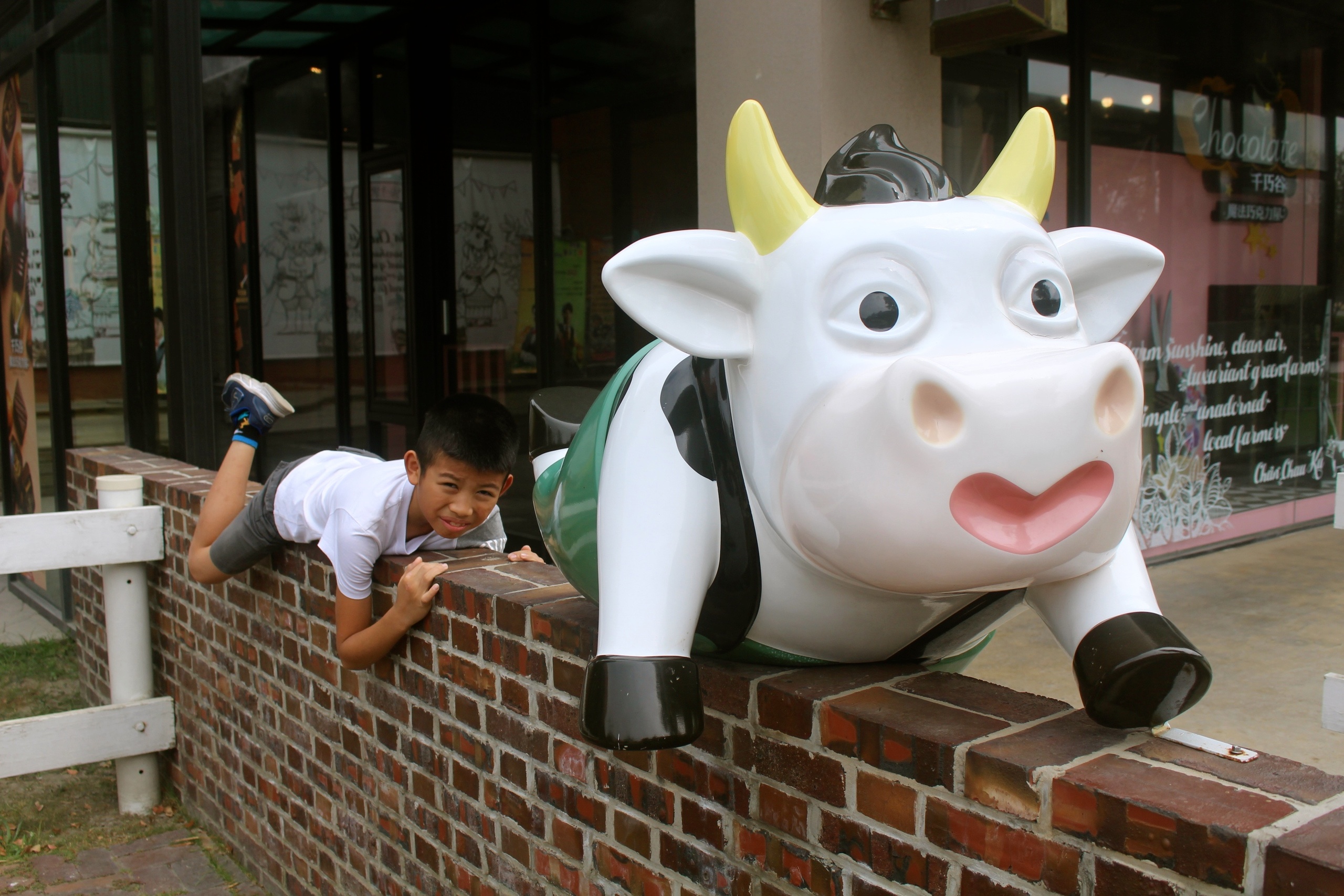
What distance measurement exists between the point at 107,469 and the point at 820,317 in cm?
406

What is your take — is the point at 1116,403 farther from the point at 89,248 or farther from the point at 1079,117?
the point at 89,248

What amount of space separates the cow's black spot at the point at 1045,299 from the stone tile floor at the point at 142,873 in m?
3.04

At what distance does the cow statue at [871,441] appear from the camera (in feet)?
3.94

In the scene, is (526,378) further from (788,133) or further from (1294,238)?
(1294,238)

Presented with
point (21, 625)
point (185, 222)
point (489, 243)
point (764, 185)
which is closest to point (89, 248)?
point (185, 222)

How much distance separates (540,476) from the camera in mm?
2023

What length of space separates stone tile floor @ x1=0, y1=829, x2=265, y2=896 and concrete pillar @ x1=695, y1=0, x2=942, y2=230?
8.28 ft

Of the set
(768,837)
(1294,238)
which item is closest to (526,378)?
(1294,238)

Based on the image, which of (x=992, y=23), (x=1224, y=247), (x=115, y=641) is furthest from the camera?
(x=1224, y=247)

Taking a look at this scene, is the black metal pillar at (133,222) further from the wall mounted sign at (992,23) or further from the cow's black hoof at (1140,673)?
the cow's black hoof at (1140,673)

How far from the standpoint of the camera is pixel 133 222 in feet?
16.6

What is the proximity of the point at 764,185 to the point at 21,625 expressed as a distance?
598cm

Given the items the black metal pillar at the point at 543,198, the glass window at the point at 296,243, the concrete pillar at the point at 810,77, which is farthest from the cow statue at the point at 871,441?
the glass window at the point at 296,243

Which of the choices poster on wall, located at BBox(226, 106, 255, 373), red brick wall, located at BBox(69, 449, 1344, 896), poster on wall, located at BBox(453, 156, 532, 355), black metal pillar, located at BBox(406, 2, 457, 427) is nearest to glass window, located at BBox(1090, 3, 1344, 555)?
poster on wall, located at BBox(453, 156, 532, 355)
